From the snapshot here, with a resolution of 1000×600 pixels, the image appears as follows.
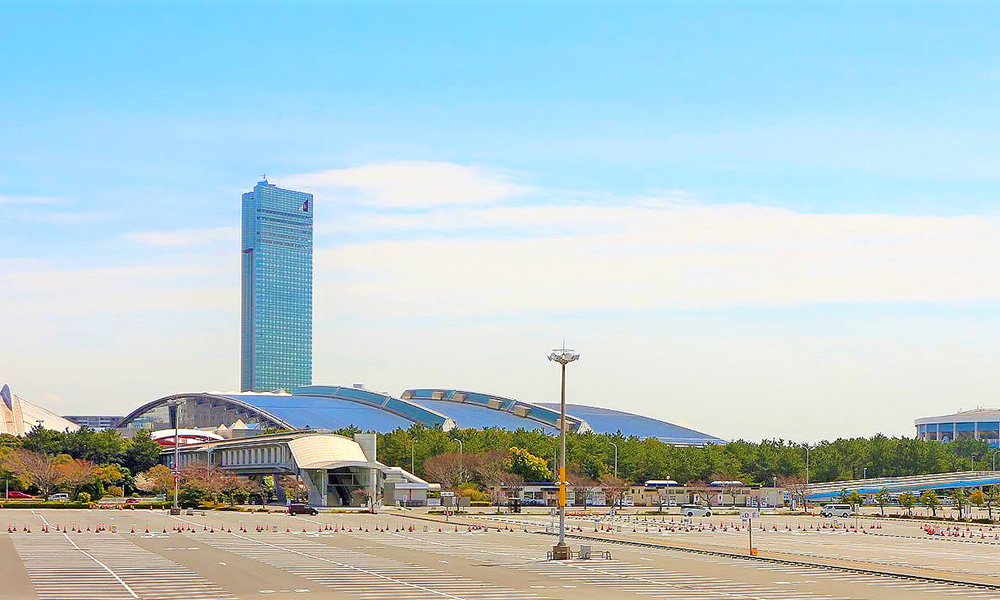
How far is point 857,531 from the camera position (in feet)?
262

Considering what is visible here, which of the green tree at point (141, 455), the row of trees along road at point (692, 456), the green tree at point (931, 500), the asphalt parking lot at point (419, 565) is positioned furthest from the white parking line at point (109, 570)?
the row of trees along road at point (692, 456)

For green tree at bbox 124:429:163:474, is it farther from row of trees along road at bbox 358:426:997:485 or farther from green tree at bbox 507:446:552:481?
green tree at bbox 507:446:552:481

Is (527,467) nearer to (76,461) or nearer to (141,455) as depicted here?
(141,455)

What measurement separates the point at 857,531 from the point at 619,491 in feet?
163

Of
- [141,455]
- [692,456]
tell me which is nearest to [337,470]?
[141,455]

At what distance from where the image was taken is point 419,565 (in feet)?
150

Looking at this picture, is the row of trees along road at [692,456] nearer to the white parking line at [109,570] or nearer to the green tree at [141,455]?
the green tree at [141,455]

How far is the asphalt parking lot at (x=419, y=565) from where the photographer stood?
3625 cm

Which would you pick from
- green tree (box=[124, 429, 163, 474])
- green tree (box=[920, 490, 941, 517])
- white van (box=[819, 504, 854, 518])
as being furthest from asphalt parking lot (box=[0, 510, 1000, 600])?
green tree (box=[124, 429, 163, 474])

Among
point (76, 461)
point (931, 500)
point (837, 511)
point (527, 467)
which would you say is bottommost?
point (837, 511)

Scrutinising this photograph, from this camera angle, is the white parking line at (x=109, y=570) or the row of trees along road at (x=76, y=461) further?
the row of trees along road at (x=76, y=461)

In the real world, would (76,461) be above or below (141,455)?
below

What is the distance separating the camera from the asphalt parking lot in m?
36.2

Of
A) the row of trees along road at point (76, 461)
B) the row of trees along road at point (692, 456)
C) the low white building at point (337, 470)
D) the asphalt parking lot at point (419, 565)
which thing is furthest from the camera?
the row of trees along road at point (692, 456)
